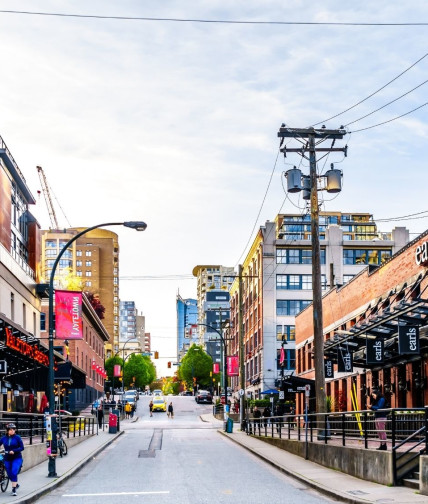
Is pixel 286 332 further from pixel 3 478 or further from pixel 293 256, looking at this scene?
pixel 3 478

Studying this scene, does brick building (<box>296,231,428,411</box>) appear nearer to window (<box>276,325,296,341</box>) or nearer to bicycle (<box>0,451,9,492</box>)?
bicycle (<box>0,451,9,492</box>)

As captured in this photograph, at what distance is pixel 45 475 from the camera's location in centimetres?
2422

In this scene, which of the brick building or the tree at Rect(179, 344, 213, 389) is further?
the tree at Rect(179, 344, 213, 389)

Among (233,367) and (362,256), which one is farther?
(362,256)

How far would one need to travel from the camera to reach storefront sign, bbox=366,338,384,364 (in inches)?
1219

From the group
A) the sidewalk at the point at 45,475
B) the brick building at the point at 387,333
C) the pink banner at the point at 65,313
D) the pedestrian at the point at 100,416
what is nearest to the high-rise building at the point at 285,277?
the pedestrian at the point at 100,416

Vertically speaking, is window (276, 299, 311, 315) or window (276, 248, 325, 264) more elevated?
window (276, 248, 325, 264)

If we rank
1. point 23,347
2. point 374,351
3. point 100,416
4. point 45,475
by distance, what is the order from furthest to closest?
point 100,416, point 23,347, point 374,351, point 45,475

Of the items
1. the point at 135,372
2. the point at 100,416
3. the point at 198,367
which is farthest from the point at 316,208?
the point at 135,372

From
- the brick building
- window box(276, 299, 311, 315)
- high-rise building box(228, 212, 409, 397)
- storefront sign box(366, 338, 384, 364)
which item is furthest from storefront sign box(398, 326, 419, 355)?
window box(276, 299, 311, 315)

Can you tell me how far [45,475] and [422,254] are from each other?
16.2 metres

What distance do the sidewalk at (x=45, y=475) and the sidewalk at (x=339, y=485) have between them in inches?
253

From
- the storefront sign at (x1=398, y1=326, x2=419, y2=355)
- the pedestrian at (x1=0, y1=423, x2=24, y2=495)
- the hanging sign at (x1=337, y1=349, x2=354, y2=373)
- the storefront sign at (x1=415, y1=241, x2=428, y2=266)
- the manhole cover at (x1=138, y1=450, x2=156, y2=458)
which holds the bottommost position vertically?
the manhole cover at (x1=138, y1=450, x2=156, y2=458)

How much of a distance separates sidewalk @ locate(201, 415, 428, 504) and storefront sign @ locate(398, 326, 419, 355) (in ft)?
15.0
